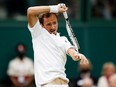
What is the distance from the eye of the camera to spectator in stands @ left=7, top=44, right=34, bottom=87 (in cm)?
1273

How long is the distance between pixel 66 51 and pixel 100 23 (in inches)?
285

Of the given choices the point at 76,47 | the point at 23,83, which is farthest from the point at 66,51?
the point at 23,83

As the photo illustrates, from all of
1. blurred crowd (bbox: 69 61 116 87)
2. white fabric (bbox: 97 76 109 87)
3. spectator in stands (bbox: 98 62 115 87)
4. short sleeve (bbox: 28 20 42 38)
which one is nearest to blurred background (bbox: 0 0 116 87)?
blurred crowd (bbox: 69 61 116 87)

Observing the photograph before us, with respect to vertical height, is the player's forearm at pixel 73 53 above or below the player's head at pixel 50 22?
below

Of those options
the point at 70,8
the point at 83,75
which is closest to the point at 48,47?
the point at 83,75

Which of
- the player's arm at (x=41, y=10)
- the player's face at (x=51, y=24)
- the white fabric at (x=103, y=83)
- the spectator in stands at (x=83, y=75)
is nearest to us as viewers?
the player's arm at (x=41, y=10)

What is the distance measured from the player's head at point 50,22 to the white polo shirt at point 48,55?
0.05 metres

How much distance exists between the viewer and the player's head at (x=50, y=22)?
23.9 feet

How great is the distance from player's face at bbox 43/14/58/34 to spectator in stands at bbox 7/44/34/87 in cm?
542

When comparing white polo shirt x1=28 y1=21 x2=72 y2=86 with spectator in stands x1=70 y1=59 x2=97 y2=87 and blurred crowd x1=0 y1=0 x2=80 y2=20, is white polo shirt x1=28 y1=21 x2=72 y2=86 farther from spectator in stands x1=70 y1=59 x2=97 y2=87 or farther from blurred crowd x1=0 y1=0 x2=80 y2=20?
blurred crowd x1=0 y1=0 x2=80 y2=20

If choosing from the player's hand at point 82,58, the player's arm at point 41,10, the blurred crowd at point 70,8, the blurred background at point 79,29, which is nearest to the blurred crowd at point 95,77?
the blurred background at point 79,29

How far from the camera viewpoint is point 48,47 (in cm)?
726

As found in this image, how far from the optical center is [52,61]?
7223 millimetres

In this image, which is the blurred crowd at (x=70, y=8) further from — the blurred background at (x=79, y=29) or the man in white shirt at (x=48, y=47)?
the man in white shirt at (x=48, y=47)
